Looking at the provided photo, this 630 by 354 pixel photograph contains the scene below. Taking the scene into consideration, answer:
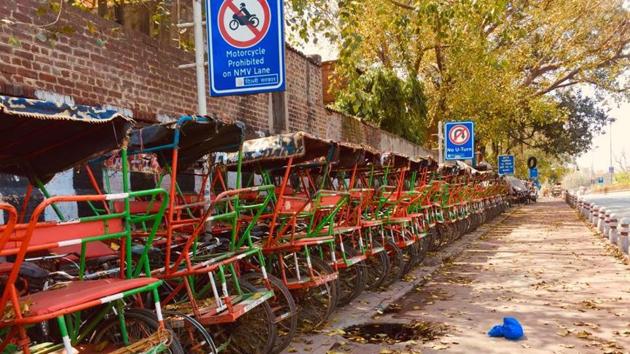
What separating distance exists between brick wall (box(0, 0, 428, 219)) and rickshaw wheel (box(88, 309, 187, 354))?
2.97m

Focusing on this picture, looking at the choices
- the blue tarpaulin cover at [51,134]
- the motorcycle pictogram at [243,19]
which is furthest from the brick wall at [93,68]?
the blue tarpaulin cover at [51,134]

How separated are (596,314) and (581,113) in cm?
3592

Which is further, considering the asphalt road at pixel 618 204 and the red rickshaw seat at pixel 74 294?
the asphalt road at pixel 618 204

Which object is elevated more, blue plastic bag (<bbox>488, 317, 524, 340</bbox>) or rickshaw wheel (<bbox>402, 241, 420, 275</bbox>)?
rickshaw wheel (<bbox>402, 241, 420, 275</bbox>)

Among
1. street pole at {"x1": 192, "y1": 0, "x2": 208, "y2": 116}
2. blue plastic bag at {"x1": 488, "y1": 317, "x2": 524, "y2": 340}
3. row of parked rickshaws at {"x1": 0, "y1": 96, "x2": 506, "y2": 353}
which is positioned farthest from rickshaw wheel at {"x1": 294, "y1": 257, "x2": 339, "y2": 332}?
street pole at {"x1": 192, "y1": 0, "x2": 208, "y2": 116}

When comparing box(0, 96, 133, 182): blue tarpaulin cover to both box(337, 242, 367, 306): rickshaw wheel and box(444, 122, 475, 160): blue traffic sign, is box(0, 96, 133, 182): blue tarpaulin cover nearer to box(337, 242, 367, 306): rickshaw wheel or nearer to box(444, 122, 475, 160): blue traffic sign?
box(337, 242, 367, 306): rickshaw wheel

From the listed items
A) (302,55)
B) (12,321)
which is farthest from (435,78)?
(12,321)

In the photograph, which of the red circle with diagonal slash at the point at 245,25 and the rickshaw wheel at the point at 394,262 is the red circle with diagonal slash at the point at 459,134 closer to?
the rickshaw wheel at the point at 394,262

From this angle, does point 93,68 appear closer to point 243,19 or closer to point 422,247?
point 243,19

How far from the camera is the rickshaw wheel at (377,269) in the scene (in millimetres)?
8016

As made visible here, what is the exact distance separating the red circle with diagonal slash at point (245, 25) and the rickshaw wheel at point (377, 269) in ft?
10.8

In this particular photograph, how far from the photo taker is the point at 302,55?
13.0 meters

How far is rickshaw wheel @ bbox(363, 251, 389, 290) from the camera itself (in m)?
8.02

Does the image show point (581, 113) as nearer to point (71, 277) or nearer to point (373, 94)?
point (373, 94)
